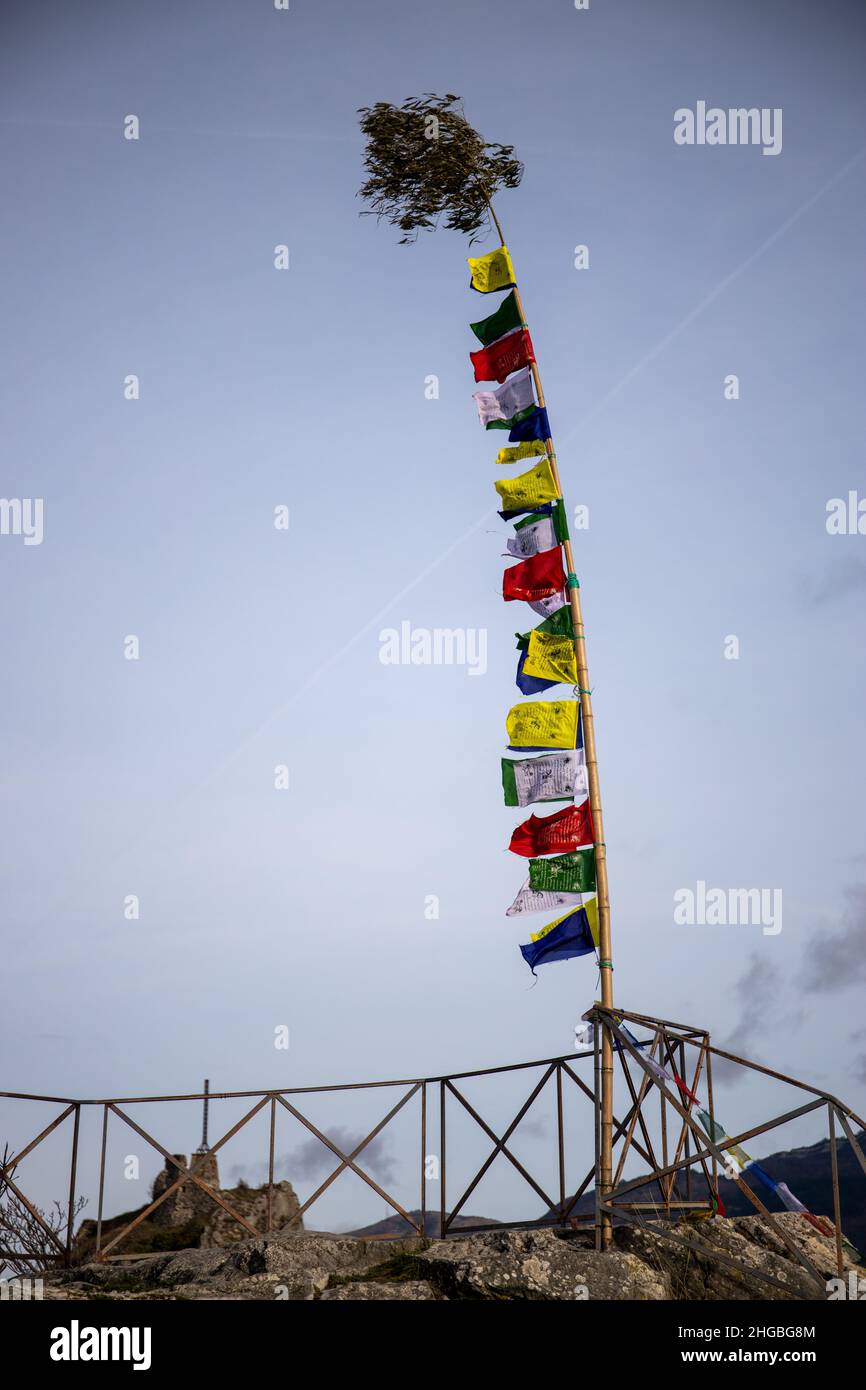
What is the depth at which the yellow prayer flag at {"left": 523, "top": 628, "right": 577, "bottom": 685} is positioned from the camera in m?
15.6

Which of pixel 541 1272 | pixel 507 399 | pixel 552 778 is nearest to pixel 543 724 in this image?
pixel 552 778

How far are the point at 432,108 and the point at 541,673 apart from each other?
7520 mm

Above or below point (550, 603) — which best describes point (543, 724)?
below

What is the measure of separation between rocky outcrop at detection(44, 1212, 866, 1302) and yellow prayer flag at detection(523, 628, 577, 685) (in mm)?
5901

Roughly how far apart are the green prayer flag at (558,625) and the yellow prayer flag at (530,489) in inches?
A: 54.6

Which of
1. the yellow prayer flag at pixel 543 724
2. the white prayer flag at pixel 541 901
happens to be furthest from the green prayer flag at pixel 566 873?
the yellow prayer flag at pixel 543 724

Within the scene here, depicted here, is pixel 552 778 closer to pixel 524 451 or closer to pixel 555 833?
pixel 555 833

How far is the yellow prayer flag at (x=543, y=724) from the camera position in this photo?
50.4ft

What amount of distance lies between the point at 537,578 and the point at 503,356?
301 cm

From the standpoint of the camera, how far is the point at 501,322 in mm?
17016
